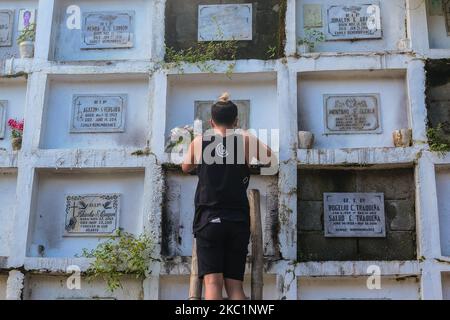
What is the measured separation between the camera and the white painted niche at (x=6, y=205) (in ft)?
19.1

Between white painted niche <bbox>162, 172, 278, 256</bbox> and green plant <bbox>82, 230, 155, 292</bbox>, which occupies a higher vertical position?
white painted niche <bbox>162, 172, 278, 256</bbox>

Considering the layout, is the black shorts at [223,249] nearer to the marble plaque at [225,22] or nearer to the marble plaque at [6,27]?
the marble plaque at [225,22]

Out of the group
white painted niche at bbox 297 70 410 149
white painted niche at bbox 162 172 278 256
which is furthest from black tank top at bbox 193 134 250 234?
white painted niche at bbox 297 70 410 149

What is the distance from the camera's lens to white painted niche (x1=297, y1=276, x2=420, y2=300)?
5.39 meters

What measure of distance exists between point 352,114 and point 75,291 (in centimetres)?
295

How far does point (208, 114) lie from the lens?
609 cm

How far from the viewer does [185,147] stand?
582 centimetres

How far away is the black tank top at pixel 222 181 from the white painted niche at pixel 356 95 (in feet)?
4.98

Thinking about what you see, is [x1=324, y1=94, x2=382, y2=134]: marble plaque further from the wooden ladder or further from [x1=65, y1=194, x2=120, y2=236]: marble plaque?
[x1=65, y1=194, x2=120, y2=236]: marble plaque

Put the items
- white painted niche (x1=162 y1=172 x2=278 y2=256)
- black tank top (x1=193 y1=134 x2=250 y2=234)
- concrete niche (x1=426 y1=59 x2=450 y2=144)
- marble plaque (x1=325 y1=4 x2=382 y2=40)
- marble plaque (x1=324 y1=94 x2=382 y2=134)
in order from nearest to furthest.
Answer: black tank top (x1=193 y1=134 x2=250 y2=234) < white painted niche (x1=162 y1=172 x2=278 y2=256) < concrete niche (x1=426 y1=59 x2=450 y2=144) < marble plaque (x1=324 y1=94 x2=382 y2=134) < marble plaque (x1=325 y1=4 x2=382 y2=40)

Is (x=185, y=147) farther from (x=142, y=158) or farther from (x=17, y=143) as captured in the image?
(x=17, y=143)

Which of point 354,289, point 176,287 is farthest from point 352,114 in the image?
point 176,287

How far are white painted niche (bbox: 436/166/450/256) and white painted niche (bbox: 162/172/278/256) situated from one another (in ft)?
4.67
